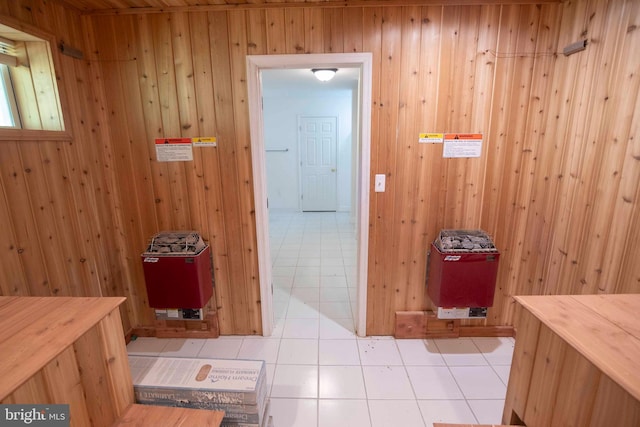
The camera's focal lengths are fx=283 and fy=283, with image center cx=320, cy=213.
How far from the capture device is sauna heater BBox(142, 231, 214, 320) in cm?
199

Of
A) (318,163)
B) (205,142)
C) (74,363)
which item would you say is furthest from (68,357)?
(318,163)

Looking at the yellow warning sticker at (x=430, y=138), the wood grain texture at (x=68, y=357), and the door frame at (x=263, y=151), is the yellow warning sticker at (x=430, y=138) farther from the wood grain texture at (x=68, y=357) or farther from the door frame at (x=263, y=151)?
the wood grain texture at (x=68, y=357)

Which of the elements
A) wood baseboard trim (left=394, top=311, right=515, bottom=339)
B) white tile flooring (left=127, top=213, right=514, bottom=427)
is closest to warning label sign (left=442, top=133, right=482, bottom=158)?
wood baseboard trim (left=394, top=311, right=515, bottom=339)

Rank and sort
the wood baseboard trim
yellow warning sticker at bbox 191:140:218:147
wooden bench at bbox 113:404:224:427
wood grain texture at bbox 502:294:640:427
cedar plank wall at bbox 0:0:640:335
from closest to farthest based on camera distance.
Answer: wood grain texture at bbox 502:294:640:427, wooden bench at bbox 113:404:224:427, cedar plank wall at bbox 0:0:640:335, yellow warning sticker at bbox 191:140:218:147, the wood baseboard trim

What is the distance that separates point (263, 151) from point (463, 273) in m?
1.68

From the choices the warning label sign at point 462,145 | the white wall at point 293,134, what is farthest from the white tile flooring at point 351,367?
the white wall at point 293,134

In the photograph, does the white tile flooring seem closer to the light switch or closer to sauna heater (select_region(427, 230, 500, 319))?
sauna heater (select_region(427, 230, 500, 319))

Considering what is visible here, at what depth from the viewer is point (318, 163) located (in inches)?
251

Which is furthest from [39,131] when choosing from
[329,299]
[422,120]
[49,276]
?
[329,299]

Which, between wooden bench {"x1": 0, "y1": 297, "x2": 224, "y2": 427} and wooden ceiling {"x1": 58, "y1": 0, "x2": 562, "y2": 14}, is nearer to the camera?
wooden bench {"x1": 0, "y1": 297, "x2": 224, "y2": 427}

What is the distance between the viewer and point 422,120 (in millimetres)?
1978

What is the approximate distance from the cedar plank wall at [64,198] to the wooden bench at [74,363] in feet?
1.73

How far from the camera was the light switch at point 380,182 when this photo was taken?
2059 mm

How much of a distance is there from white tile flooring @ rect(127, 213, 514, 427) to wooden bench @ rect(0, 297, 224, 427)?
2.69 feet
